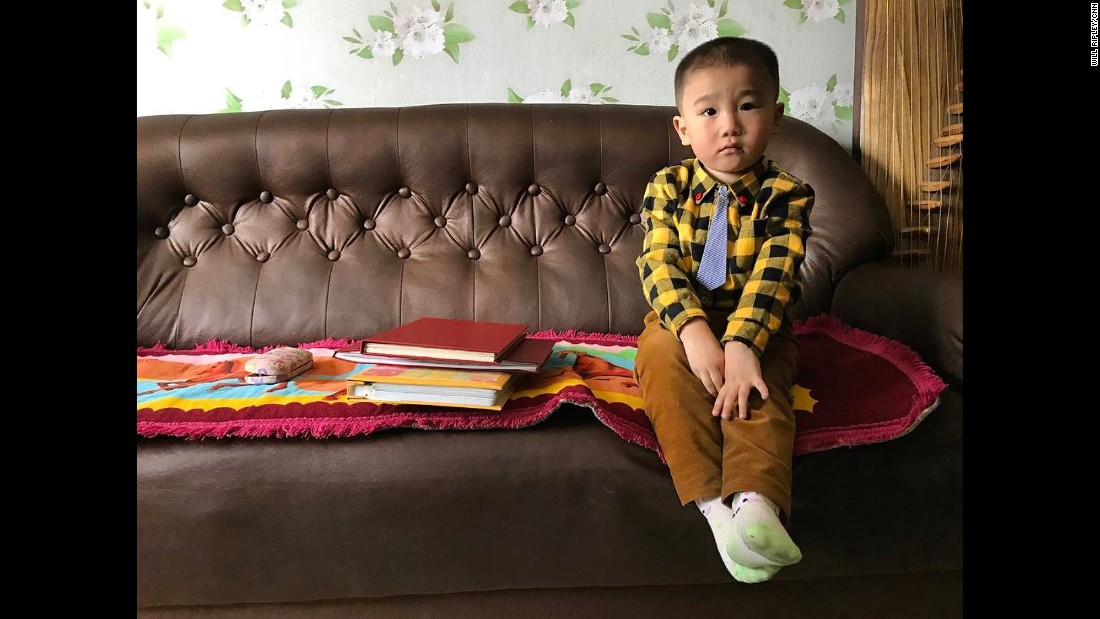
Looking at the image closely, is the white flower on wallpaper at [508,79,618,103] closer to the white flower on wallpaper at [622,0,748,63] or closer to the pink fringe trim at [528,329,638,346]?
the white flower on wallpaper at [622,0,748,63]

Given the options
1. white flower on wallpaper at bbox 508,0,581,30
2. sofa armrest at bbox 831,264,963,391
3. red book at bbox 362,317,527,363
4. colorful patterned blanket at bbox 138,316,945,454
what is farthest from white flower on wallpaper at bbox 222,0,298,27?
sofa armrest at bbox 831,264,963,391

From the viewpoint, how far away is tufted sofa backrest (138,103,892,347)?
148 centimetres

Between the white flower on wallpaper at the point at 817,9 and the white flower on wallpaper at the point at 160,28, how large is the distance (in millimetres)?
1784

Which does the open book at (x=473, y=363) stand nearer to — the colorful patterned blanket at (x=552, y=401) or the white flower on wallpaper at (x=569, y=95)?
the colorful patterned blanket at (x=552, y=401)

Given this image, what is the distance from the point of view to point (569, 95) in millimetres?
1754

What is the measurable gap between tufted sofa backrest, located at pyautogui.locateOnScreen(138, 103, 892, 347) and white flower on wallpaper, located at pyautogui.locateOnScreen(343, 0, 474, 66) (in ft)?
0.93

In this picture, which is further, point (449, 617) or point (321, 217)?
point (321, 217)

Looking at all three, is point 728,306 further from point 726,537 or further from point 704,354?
point 726,537
